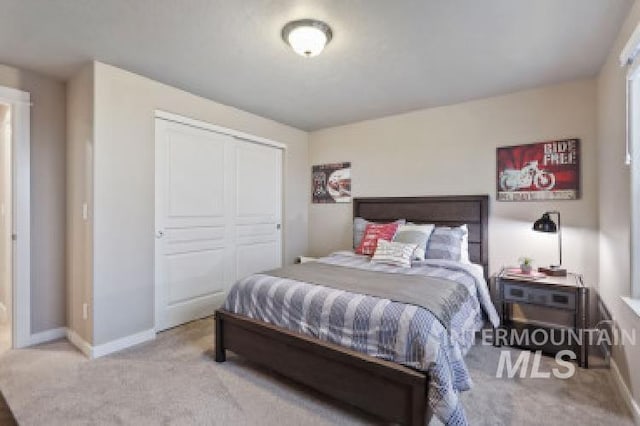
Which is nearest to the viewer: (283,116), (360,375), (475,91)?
(360,375)

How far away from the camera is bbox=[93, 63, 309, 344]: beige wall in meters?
2.53

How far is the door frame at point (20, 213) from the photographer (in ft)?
8.57

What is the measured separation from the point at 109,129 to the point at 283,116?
1895 millimetres

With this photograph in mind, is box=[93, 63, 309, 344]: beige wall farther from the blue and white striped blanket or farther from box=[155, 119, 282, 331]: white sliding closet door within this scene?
the blue and white striped blanket

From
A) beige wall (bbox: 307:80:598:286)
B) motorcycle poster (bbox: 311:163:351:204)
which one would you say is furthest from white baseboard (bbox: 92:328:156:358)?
motorcycle poster (bbox: 311:163:351:204)

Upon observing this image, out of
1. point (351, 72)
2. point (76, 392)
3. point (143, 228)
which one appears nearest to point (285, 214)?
point (143, 228)

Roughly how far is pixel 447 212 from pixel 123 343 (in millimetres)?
3258

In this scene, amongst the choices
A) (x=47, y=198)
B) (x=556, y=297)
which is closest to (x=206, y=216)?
(x=47, y=198)

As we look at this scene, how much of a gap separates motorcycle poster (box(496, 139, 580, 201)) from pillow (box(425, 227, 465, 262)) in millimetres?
607

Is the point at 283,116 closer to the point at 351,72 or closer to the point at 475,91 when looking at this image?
the point at 351,72

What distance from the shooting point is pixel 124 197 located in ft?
8.77

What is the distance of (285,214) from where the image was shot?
14.1 feet

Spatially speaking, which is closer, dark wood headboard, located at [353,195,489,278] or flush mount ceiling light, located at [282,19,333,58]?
flush mount ceiling light, located at [282,19,333,58]

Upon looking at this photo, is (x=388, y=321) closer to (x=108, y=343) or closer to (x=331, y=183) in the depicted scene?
(x=108, y=343)
